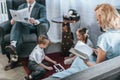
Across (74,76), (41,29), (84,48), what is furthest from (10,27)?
(74,76)

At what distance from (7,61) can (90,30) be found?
4.81 ft

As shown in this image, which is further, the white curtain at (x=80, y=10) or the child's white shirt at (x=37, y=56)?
the white curtain at (x=80, y=10)

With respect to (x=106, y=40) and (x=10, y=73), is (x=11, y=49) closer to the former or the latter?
(x=10, y=73)

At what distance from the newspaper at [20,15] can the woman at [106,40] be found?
1357 mm

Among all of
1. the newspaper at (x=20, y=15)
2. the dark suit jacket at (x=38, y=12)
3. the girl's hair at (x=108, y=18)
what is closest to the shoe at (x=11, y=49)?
the newspaper at (x=20, y=15)

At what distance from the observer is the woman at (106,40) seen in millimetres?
1679

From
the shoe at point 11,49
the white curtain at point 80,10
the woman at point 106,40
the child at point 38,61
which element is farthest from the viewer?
the white curtain at point 80,10

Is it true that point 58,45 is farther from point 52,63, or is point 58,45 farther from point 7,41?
point 7,41

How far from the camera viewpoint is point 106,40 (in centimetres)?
168

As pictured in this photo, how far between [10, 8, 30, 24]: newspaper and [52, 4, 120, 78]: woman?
1.36 m

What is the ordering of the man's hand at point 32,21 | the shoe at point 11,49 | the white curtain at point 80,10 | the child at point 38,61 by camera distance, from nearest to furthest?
the child at point 38,61 < the shoe at point 11,49 < the man's hand at point 32,21 < the white curtain at point 80,10

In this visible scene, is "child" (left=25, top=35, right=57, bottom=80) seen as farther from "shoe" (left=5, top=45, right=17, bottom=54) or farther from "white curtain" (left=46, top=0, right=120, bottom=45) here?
"white curtain" (left=46, top=0, right=120, bottom=45)

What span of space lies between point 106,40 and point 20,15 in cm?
158

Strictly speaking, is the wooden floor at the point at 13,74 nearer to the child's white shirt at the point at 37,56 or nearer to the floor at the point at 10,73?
the floor at the point at 10,73
